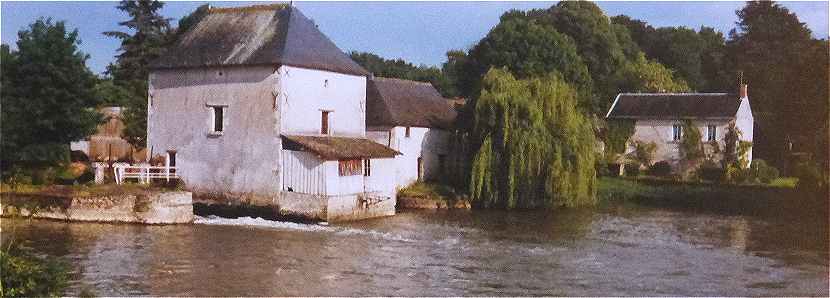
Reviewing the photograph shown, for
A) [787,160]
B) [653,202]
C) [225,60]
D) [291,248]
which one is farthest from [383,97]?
[787,160]

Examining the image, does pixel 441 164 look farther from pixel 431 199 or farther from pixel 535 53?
pixel 535 53

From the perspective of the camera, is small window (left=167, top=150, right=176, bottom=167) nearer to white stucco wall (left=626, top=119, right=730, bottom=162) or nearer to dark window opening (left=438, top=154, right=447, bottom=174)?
dark window opening (left=438, top=154, right=447, bottom=174)

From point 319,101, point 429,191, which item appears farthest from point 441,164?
point 319,101

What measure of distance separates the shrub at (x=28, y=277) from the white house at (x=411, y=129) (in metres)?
23.6

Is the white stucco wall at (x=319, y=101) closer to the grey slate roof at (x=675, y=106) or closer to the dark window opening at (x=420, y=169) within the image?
the dark window opening at (x=420, y=169)

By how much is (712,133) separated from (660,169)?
128 inches

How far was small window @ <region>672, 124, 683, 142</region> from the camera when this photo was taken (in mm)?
42812

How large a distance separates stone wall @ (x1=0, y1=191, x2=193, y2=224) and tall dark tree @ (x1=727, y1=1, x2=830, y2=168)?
78.3ft

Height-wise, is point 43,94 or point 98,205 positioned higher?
point 43,94

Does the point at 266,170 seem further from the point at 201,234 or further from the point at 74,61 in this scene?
the point at 74,61

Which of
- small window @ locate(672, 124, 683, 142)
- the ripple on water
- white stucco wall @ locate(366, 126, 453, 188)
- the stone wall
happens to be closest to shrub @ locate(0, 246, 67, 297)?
the ripple on water

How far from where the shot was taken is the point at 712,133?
1660 inches

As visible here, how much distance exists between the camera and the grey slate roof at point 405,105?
1267 inches

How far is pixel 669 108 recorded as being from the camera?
144 feet
